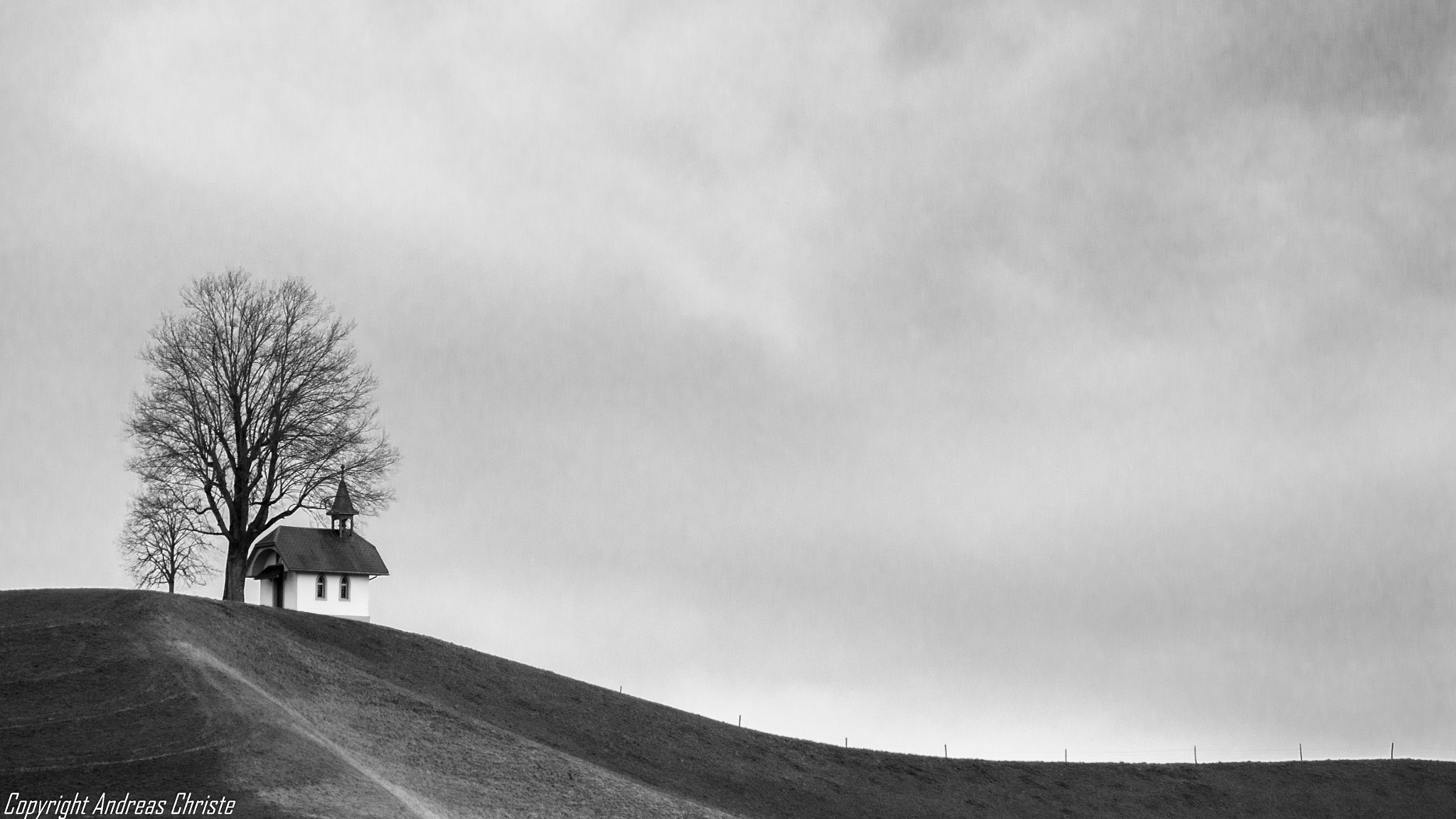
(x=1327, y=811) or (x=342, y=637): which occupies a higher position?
(x=342, y=637)

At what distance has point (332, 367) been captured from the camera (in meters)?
60.2

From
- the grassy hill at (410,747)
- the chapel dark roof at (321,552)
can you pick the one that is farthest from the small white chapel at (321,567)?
the grassy hill at (410,747)

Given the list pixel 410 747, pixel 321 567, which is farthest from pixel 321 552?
pixel 410 747

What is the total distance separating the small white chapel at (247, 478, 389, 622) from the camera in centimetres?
6219

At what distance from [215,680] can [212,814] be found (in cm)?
899

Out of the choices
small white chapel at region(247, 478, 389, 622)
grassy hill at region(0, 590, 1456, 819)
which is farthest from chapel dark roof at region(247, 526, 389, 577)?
grassy hill at region(0, 590, 1456, 819)

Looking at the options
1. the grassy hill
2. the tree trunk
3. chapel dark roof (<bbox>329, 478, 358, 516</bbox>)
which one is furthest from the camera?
chapel dark roof (<bbox>329, 478, 358, 516</bbox>)

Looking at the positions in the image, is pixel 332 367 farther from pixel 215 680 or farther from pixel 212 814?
pixel 212 814

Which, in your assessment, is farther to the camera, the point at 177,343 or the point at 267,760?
the point at 177,343

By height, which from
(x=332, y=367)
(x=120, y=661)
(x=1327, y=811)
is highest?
(x=332, y=367)

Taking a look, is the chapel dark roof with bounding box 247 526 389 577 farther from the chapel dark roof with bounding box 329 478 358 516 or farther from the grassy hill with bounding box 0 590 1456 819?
the grassy hill with bounding box 0 590 1456 819

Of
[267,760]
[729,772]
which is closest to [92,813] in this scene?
[267,760]

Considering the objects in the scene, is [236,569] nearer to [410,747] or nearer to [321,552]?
[321,552]

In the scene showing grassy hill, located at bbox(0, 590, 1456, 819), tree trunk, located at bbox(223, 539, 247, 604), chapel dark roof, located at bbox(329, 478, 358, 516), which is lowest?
grassy hill, located at bbox(0, 590, 1456, 819)
